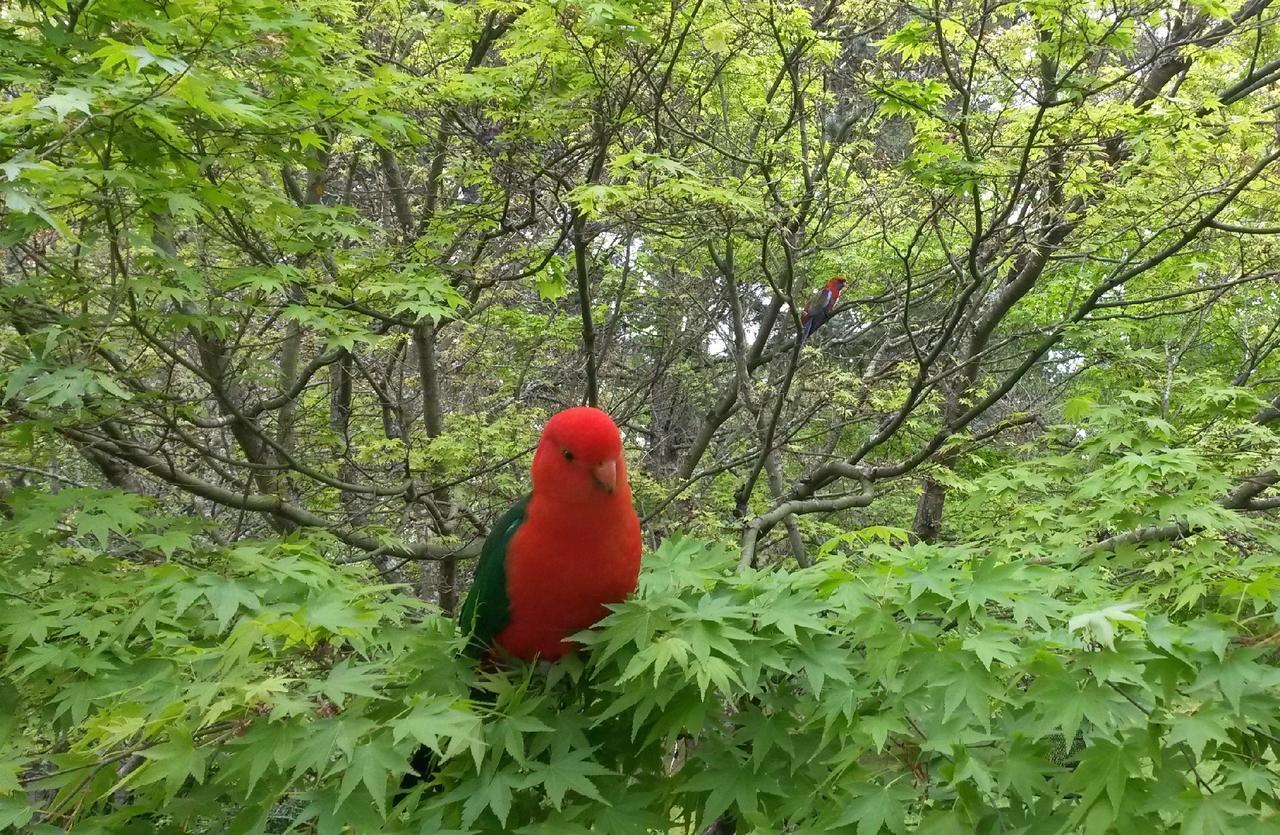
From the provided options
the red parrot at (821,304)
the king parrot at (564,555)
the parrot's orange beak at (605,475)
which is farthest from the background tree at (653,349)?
the red parrot at (821,304)

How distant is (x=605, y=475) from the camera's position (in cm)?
195

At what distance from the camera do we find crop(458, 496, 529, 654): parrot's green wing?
202 cm

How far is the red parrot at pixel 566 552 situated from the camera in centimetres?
192

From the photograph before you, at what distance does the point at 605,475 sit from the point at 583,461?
0.06 metres

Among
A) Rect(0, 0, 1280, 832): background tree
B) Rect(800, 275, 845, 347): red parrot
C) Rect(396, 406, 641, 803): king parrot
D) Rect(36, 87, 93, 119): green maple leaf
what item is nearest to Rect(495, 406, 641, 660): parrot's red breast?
Rect(396, 406, 641, 803): king parrot

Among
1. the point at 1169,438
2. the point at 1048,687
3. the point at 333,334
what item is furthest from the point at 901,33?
the point at 1048,687

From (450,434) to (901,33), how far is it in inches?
127

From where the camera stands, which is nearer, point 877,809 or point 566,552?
point 877,809

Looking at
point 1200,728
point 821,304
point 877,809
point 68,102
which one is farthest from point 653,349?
point 1200,728

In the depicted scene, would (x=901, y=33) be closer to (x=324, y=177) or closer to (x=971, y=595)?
(x=971, y=595)

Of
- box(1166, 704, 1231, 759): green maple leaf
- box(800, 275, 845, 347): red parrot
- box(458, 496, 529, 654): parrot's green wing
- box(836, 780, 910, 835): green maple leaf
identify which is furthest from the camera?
box(800, 275, 845, 347): red parrot

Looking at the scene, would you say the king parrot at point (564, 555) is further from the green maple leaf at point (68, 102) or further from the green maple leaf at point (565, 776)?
the green maple leaf at point (68, 102)

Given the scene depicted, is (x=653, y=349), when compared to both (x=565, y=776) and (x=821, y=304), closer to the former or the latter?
(x=821, y=304)

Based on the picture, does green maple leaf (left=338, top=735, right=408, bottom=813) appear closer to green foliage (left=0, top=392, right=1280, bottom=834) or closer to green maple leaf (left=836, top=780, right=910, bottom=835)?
green foliage (left=0, top=392, right=1280, bottom=834)
